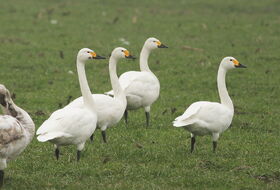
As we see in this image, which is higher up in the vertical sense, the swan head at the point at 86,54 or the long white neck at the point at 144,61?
the swan head at the point at 86,54

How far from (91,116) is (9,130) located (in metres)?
2.03

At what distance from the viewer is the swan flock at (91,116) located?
7.82 m

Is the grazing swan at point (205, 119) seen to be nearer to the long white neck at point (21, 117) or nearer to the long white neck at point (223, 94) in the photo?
the long white neck at point (223, 94)

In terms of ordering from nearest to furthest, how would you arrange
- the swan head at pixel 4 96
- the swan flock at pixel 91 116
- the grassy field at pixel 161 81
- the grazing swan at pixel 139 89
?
the swan flock at pixel 91 116, the swan head at pixel 4 96, the grassy field at pixel 161 81, the grazing swan at pixel 139 89

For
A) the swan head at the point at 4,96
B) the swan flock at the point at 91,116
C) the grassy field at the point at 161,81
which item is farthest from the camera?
the grassy field at the point at 161,81

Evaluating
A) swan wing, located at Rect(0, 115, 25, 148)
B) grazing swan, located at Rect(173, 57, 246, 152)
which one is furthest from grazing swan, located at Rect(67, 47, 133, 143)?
swan wing, located at Rect(0, 115, 25, 148)

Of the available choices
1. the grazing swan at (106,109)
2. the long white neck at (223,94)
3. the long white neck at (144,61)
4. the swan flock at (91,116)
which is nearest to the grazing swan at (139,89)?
the swan flock at (91,116)

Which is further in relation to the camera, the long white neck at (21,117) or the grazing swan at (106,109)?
the grazing swan at (106,109)

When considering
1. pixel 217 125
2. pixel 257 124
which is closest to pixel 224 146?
pixel 217 125

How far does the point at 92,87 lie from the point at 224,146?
574 centimetres

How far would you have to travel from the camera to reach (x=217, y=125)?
391 inches

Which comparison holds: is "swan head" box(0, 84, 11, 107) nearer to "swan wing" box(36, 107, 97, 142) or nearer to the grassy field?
"swan wing" box(36, 107, 97, 142)

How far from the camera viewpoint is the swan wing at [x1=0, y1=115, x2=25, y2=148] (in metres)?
7.51

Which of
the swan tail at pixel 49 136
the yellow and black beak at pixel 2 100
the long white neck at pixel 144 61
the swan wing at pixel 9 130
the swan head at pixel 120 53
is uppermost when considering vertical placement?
the yellow and black beak at pixel 2 100
